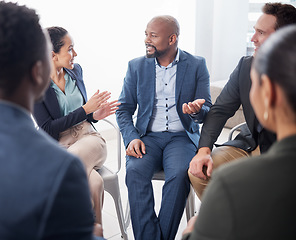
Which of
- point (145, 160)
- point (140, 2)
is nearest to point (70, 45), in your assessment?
point (145, 160)

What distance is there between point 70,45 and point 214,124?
3.32 feet

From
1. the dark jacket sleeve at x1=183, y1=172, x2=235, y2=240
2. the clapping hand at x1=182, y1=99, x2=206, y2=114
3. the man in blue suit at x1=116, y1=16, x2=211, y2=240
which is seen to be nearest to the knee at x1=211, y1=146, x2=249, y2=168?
the man in blue suit at x1=116, y1=16, x2=211, y2=240

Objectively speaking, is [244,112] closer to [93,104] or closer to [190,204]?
[190,204]

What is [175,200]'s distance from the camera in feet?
7.16

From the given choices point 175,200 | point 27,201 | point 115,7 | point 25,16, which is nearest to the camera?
point 27,201

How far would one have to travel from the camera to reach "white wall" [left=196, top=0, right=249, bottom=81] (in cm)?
566

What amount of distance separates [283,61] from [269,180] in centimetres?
28

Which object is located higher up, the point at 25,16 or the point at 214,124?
A: the point at 25,16

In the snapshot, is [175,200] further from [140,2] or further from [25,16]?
[140,2]

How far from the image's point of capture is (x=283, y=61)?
896 millimetres

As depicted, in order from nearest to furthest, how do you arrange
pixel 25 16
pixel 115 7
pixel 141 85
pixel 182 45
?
1. pixel 25 16
2. pixel 141 85
3. pixel 115 7
4. pixel 182 45

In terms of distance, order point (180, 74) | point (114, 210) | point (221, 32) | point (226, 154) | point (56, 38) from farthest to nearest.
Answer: point (221, 32)
point (114, 210)
point (180, 74)
point (56, 38)
point (226, 154)

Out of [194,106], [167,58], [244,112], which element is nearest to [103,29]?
[167,58]

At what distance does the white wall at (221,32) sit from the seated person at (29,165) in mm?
4839
